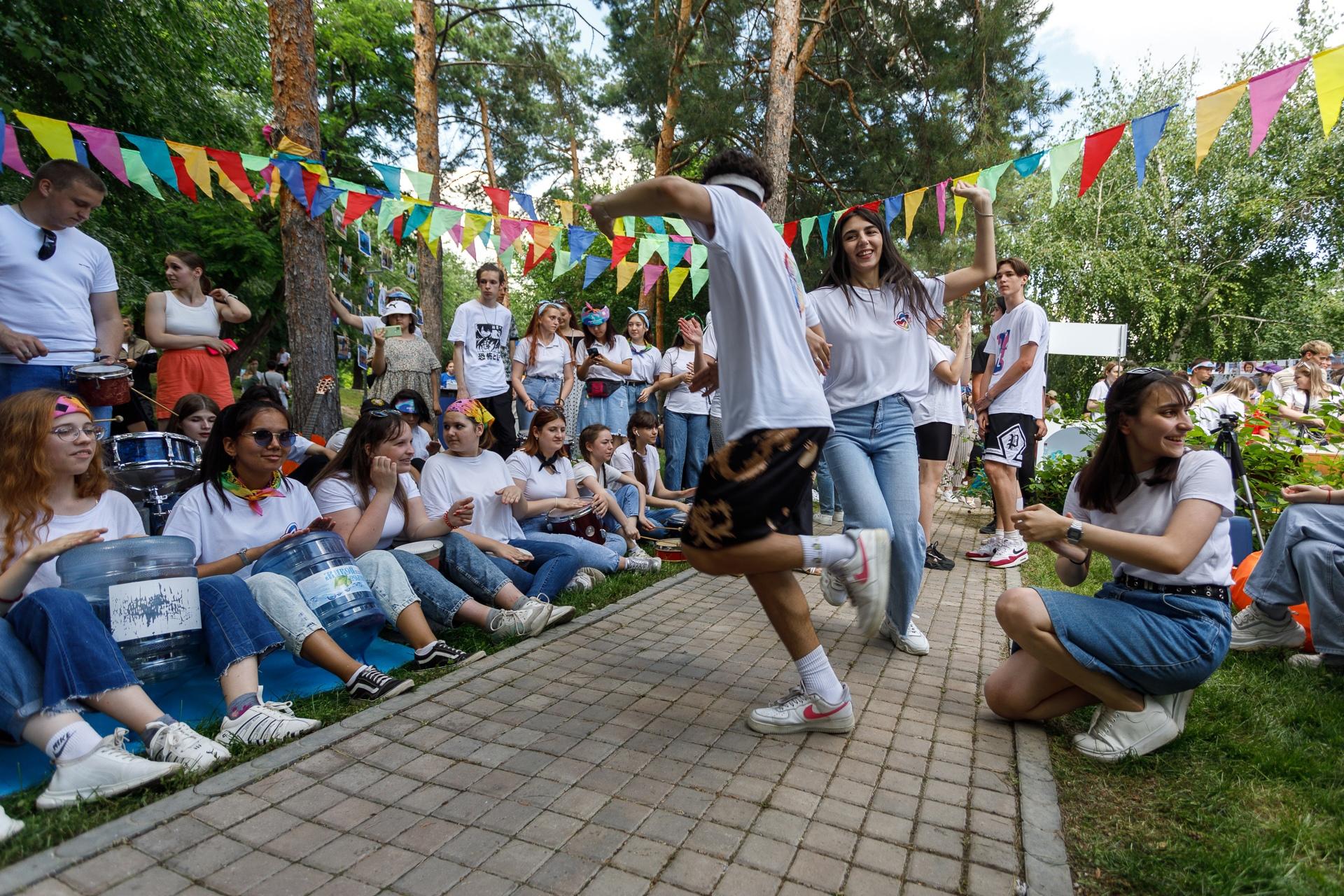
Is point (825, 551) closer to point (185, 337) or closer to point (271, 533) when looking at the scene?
point (271, 533)

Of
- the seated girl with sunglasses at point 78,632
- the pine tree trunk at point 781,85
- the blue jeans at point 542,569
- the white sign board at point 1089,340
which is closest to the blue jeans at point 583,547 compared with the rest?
the blue jeans at point 542,569

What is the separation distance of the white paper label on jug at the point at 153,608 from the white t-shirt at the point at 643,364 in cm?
537

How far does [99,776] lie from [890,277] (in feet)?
11.6

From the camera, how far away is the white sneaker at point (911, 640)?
376 centimetres

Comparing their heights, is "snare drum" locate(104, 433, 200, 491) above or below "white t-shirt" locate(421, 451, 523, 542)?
above

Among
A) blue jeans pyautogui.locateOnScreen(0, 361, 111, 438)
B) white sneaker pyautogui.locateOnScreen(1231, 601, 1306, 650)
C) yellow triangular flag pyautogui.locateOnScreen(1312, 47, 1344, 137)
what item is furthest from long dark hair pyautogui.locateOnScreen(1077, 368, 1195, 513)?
blue jeans pyautogui.locateOnScreen(0, 361, 111, 438)

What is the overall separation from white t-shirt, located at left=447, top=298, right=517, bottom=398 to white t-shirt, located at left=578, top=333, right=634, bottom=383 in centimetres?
92

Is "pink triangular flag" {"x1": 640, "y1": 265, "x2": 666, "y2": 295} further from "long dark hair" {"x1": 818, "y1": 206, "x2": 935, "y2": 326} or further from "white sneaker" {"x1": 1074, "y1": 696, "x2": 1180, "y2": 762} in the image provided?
Answer: "white sneaker" {"x1": 1074, "y1": 696, "x2": 1180, "y2": 762}

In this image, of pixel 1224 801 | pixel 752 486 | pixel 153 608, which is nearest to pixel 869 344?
pixel 752 486

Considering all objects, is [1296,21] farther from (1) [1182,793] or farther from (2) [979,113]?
(1) [1182,793]

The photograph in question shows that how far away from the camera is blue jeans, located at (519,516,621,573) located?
15.7 feet

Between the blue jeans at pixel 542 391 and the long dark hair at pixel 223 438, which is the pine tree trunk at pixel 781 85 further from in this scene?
the long dark hair at pixel 223 438

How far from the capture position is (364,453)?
386cm

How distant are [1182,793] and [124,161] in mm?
8096
